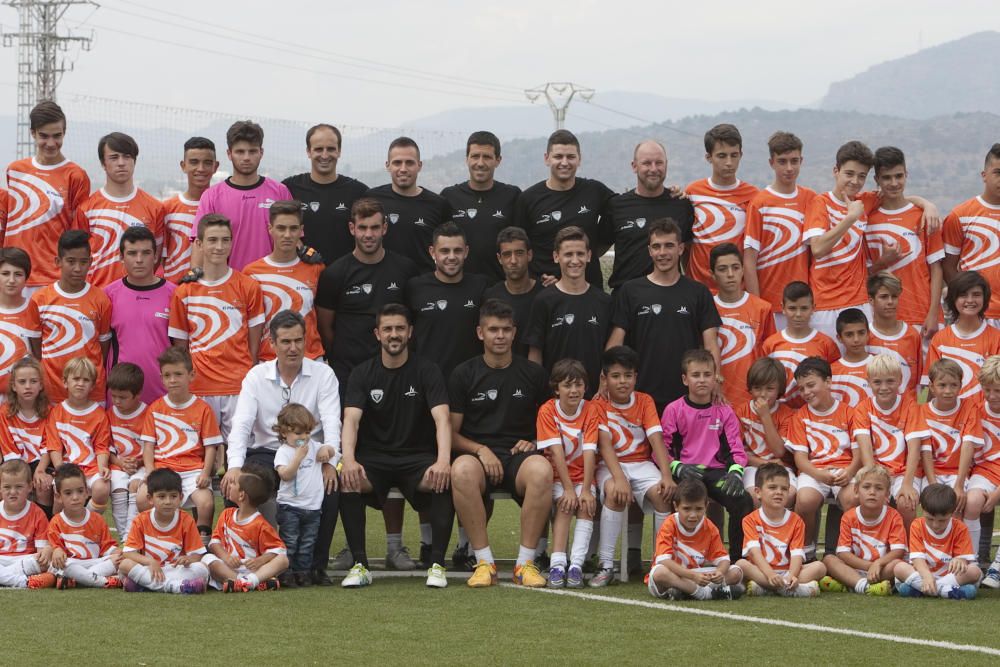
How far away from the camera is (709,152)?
29.4ft

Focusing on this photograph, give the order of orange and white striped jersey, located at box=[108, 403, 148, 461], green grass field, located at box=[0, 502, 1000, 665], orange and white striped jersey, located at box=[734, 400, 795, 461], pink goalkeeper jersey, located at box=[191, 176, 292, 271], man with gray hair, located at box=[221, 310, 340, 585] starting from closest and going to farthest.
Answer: green grass field, located at box=[0, 502, 1000, 665]
man with gray hair, located at box=[221, 310, 340, 585]
orange and white striped jersey, located at box=[108, 403, 148, 461]
orange and white striped jersey, located at box=[734, 400, 795, 461]
pink goalkeeper jersey, located at box=[191, 176, 292, 271]

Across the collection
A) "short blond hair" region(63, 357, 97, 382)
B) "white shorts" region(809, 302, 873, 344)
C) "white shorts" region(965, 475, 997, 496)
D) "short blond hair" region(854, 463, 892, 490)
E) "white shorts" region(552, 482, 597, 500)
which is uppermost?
"white shorts" region(809, 302, 873, 344)

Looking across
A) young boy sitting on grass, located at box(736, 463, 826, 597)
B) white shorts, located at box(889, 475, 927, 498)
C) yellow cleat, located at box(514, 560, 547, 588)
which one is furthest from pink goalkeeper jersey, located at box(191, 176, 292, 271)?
white shorts, located at box(889, 475, 927, 498)

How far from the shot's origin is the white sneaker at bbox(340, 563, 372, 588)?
7.61 m

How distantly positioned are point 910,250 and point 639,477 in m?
2.54

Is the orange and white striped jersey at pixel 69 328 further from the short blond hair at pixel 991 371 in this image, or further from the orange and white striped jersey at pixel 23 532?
the short blond hair at pixel 991 371

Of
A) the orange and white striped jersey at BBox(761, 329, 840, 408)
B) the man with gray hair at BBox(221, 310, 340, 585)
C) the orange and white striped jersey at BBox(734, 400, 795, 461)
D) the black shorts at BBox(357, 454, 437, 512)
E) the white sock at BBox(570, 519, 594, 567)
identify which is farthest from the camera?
the orange and white striped jersey at BBox(761, 329, 840, 408)

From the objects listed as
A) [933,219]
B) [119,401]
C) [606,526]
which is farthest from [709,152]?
[119,401]

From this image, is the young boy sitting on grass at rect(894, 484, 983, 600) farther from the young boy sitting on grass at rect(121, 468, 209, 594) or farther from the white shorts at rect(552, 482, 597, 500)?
the young boy sitting on grass at rect(121, 468, 209, 594)

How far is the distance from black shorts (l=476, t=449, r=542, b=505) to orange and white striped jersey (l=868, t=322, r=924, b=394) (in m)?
2.31

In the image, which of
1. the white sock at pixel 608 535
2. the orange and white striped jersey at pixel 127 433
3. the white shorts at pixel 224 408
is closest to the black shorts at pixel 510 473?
the white sock at pixel 608 535

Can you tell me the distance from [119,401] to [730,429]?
144 inches

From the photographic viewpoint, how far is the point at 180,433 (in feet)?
26.3

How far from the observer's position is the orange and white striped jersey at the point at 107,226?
8.86 m
